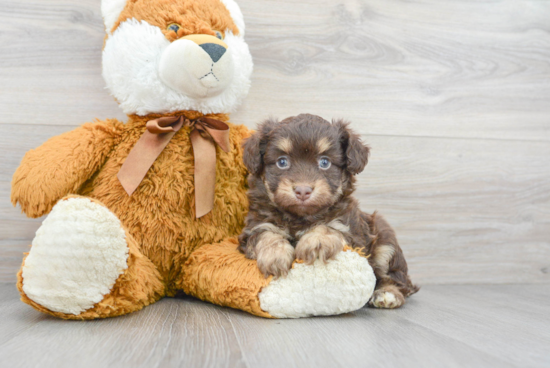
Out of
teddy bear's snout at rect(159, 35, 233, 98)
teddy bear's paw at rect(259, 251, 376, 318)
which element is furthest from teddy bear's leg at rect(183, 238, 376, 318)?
teddy bear's snout at rect(159, 35, 233, 98)

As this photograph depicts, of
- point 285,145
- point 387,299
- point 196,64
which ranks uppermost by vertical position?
point 196,64

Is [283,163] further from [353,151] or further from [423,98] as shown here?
[423,98]

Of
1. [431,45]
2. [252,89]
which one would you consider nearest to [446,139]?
[431,45]

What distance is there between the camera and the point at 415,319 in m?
1.78

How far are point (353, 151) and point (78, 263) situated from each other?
1.08m

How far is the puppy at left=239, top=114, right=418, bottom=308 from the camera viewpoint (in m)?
1.67

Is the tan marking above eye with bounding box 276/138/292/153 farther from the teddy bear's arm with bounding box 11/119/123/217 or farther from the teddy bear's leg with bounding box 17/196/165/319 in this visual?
the teddy bear's arm with bounding box 11/119/123/217

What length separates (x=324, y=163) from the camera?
1.77 metres

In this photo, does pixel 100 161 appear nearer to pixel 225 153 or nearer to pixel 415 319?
pixel 225 153

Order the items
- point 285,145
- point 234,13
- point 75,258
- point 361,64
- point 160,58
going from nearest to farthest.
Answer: point 75,258 < point 285,145 < point 160,58 < point 234,13 < point 361,64

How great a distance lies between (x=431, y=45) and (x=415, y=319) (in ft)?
5.62

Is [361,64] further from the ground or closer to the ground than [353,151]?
further from the ground

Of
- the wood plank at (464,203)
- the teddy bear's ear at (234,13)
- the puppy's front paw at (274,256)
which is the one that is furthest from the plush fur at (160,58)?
the wood plank at (464,203)

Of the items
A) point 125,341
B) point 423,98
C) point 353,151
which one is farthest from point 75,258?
point 423,98
